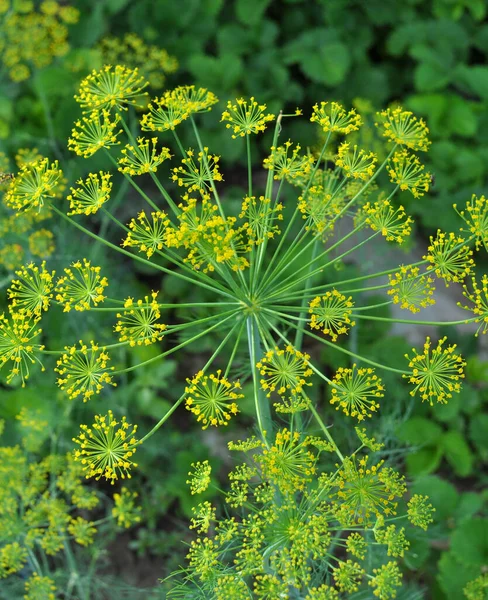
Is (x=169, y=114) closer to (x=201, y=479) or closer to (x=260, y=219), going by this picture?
(x=260, y=219)

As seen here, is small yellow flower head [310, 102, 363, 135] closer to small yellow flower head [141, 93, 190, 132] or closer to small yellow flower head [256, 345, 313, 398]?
small yellow flower head [141, 93, 190, 132]

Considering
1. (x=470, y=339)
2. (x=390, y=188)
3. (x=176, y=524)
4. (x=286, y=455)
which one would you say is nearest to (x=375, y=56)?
(x=390, y=188)

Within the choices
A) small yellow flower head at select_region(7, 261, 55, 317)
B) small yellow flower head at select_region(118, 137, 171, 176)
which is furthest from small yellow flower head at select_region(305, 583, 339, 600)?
small yellow flower head at select_region(118, 137, 171, 176)

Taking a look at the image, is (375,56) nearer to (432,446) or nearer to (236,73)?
(236,73)

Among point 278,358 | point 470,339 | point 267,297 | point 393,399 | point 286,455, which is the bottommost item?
point 286,455

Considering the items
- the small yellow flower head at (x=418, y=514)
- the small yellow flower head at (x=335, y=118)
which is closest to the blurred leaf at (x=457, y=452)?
the small yellow flower head at (x=418, y=514)

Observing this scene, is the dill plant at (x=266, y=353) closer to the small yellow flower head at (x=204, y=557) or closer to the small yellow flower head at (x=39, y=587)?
the small yellow flower head at (x=204, y=557)

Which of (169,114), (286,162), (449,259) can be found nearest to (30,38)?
(169,114)

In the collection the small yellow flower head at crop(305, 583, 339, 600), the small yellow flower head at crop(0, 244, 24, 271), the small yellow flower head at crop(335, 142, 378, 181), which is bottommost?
the small yellow flower head at crop(305, 583, 339, 600)
